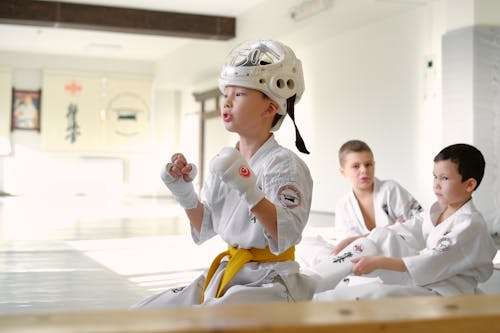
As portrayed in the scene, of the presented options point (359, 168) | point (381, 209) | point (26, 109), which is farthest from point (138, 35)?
point (381, 209)

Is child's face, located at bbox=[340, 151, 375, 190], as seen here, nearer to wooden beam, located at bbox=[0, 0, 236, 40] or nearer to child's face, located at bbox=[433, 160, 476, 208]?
child's face, located at bbox=[433, 160, 476, 208]

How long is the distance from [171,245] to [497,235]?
9.75 feet

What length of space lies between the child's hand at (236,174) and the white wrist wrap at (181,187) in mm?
284

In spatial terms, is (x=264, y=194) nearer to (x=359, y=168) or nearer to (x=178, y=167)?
(x=178, y=167)

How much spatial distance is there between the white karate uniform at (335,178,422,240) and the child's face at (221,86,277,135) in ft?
5.52

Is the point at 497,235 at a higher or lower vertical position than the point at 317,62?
lower

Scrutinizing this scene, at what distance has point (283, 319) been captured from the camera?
3.06 feet

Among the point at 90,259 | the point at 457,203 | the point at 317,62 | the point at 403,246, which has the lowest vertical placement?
the point at 90,259

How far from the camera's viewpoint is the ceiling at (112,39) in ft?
31.2

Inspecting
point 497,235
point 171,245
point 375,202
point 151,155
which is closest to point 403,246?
point 375,202

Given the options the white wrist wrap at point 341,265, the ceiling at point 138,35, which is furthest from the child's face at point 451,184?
the ceiling at point 138,35

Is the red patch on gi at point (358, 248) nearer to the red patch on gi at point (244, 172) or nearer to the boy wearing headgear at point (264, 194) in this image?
the boy wearing headgear at point (264, 194)

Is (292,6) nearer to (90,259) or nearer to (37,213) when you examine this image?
(37,213)

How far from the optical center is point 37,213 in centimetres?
839
